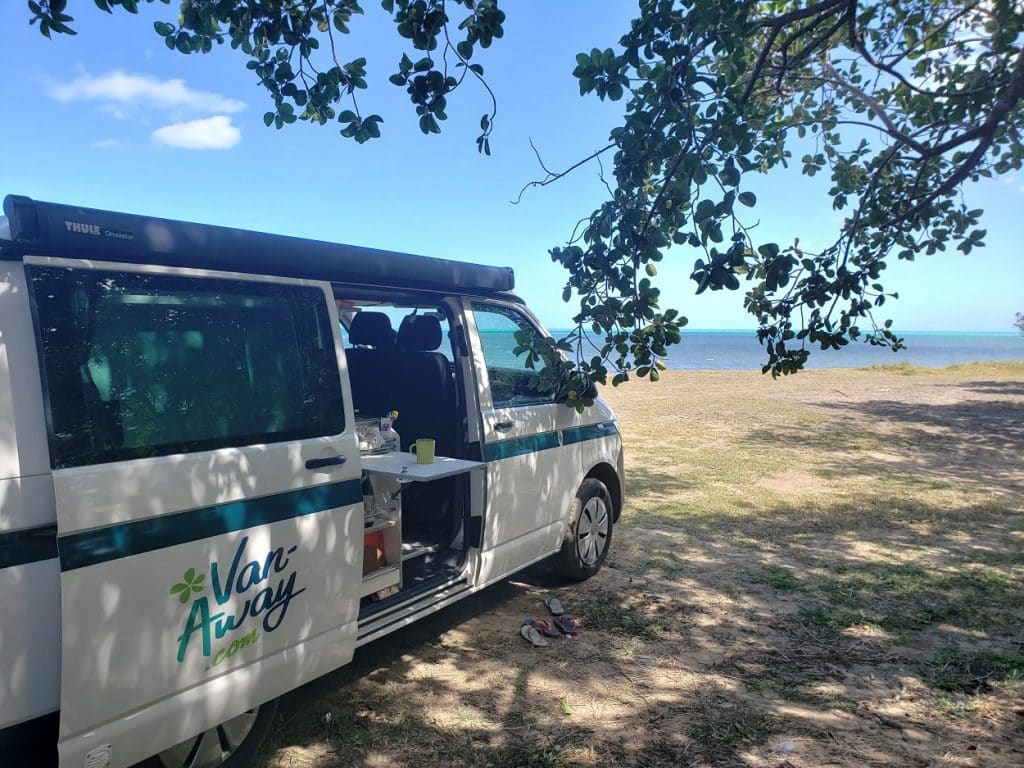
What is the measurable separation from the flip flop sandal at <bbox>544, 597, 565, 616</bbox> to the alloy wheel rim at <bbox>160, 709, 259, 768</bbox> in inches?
83.5

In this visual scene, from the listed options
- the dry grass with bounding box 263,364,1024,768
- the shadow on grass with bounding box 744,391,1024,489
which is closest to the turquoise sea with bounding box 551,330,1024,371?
the shadow on grass with bounding box 744,391,1024,489

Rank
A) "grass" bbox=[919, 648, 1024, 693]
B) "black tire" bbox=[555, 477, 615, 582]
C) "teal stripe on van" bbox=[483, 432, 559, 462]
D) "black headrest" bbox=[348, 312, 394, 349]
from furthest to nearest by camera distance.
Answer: "black tire" bbox=[555, 477, 615, 582]
"black headrest" bbox=[348, 312, 394, 349]
"teal stripe on van" bbox=[483, 432, 559, 462]
"grass" bbox=[919, 648, 1024, 693]

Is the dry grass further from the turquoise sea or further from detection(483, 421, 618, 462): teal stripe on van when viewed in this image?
the turquoise sea

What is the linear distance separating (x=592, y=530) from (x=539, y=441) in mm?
1059

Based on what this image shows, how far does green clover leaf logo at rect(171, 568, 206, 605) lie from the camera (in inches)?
90.9

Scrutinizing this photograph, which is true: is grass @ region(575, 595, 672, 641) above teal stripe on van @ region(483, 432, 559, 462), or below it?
below

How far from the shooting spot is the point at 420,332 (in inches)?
172

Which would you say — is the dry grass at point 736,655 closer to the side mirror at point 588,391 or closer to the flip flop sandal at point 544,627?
the flip flop sandal at point 544,627

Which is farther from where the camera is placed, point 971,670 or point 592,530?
point 592,530

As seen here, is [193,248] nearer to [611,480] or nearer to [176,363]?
[176,363]

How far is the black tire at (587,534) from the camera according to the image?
4.70 meters

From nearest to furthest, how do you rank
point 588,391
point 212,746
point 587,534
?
point 212,746 < point 588,391 < point 587,534

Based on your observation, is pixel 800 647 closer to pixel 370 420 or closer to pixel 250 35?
pixel 370 420

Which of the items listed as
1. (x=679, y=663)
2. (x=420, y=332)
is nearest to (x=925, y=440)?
(x=679, y=663)
